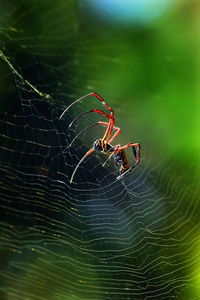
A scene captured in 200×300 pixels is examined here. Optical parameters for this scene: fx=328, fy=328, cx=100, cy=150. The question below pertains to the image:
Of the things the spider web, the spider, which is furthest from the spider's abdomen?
the spider web

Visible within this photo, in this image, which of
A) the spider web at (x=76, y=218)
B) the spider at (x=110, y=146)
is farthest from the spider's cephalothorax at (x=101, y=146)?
the spider web at (x=76, y=218)

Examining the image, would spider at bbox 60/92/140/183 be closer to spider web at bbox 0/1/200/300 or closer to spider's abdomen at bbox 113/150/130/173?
A: spider's abdomen at bbox 113/150/130/173

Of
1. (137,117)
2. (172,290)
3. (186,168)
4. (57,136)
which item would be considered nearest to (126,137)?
(137,117)

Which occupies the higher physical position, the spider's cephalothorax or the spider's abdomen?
the spider's cephalothorax

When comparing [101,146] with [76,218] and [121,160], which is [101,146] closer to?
[121,160]

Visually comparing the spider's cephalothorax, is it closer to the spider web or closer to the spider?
the spider

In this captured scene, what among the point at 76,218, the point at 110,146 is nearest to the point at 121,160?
the point at 110,146

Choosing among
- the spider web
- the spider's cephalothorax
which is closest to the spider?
the spider's cephalothorax

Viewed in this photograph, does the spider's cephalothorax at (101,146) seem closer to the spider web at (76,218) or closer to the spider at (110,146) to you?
the spider at (110,146)

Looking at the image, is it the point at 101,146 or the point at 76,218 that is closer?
the point at 101,146

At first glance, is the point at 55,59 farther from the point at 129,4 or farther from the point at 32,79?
the point at 129,4
